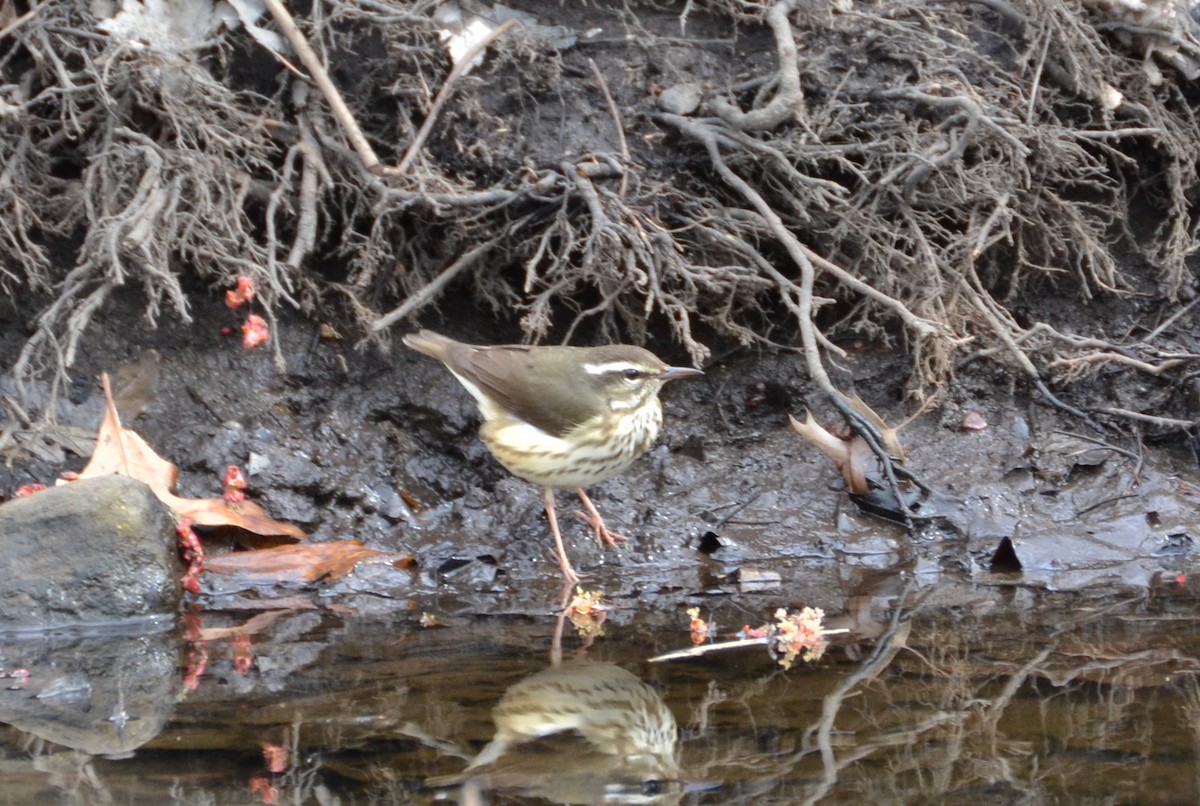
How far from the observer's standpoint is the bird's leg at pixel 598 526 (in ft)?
19.5

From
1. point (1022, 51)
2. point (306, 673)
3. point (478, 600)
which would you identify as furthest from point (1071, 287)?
point (306, 673)

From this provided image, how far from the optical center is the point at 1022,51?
22.5 ft

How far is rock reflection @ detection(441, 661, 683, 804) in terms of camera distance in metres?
3.42

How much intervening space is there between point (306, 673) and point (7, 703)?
2.94ft

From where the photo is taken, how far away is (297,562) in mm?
5531

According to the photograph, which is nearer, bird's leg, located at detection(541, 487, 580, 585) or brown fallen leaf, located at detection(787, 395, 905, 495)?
bird's leg, located at detection(541, 487, 580, 585)

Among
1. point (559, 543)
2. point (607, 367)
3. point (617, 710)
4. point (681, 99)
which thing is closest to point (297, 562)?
point (559, 543)

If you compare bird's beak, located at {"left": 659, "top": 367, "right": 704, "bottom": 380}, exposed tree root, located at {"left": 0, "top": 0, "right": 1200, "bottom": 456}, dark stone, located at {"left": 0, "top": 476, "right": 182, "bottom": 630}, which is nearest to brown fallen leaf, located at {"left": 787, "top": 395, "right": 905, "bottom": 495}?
exposed tree root, located at {"left": 0, "top": 0, "right": 1200, "bottom": 456}

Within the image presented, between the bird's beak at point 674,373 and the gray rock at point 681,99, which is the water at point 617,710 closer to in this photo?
the bird's beak at point 674,373

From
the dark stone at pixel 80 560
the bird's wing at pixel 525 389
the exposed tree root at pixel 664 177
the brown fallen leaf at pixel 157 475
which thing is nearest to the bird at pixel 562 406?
the bird's wing at pixel 525 389

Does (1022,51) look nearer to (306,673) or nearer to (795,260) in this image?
(795,260)

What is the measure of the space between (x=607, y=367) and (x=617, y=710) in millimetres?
2005

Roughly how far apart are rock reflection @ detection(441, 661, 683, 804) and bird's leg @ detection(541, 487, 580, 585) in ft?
3.74

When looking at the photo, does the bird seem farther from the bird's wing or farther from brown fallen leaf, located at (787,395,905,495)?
brown fallen leaf, located at (787,395,905,495)
